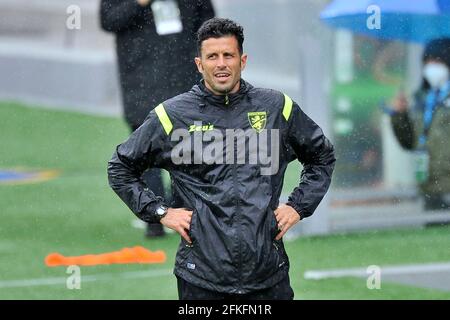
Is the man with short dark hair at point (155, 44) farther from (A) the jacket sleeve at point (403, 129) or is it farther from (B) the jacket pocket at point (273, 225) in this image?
(B) the jacket pocket at point (273, 225)

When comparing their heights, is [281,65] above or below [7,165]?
above

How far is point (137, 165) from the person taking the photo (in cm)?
Result: 542

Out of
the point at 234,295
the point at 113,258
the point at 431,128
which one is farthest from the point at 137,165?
the point at 431,128

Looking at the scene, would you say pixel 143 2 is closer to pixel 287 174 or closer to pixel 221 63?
pixel 287 174

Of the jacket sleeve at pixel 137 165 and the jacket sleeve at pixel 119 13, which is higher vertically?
the jacket sleeve at pixel 119 13

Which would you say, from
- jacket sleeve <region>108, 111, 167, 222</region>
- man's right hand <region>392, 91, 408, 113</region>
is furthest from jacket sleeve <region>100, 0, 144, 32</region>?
jacket sleeve <region>108, 111, 167, 222</region>

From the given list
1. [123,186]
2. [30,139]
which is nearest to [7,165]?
[30,139]

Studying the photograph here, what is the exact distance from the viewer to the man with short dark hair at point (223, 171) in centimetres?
518

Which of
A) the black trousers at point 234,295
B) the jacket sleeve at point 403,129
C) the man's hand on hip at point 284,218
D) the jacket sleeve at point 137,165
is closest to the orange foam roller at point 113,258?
the jacket sleeve at point 403,129

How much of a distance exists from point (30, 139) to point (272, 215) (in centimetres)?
819

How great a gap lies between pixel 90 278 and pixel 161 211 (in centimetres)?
271

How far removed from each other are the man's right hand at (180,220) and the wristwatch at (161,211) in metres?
0.04

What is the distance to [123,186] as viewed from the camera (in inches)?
214
